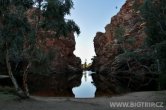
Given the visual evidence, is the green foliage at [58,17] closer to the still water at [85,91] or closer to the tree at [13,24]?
the tree at [13,24]

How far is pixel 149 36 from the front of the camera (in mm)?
36562

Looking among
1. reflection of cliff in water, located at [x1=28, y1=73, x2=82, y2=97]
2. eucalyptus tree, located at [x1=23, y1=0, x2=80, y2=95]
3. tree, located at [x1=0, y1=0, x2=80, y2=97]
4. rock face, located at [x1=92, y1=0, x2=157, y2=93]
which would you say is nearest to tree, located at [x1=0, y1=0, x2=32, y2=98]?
tree, located at [x1=0, y1=0, x2=80, y2=97]

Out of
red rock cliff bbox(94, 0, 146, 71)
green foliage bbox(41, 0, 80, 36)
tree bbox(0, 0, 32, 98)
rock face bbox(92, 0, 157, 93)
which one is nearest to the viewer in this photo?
tree bbox(0, 0, 32, 98)

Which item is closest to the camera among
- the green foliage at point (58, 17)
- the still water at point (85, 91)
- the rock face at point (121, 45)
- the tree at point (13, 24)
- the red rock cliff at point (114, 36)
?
the tree at point (13, 24)

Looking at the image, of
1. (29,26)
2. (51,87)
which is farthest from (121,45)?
(29,26)

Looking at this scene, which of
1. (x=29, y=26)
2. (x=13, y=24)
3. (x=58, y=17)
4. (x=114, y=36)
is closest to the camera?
(x=13, y=24)

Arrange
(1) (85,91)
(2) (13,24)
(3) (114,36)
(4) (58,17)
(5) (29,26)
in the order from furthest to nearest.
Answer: (3) (114,36), (1) (85,91), (4) (58,17), (5) (29,26), (2) (13,24)

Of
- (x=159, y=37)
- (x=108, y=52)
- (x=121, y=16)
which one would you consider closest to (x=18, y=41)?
(x=159, y=37)

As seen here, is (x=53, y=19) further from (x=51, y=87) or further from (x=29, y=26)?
(x=51, y=87)

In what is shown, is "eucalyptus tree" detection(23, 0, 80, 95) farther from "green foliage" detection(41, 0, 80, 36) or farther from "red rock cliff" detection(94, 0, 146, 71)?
"red rock cliff" detection(94, 0, 146, 71)

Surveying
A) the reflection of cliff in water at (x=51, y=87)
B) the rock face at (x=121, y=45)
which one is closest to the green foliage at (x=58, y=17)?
the reflection of cliff in water at (x=51, y=87)

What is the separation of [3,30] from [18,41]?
4.35 ft

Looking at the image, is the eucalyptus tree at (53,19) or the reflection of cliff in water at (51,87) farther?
the reflection of cliff in water at (51,87)

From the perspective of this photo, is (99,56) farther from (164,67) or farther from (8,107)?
(8,107)
